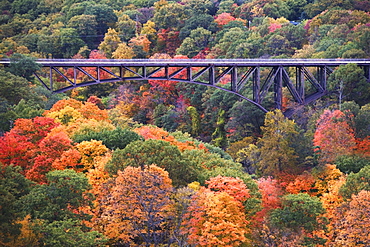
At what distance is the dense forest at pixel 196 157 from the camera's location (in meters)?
46.2

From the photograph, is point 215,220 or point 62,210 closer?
point 62,210

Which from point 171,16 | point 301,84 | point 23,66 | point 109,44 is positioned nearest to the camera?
point 301,84

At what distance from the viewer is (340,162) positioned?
6241 cm

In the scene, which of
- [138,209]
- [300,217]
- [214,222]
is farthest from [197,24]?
A: [138,209]

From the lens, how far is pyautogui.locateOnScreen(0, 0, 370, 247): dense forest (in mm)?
46250

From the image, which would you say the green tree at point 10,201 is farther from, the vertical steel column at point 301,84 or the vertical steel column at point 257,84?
the vertical steel column at point 301,84

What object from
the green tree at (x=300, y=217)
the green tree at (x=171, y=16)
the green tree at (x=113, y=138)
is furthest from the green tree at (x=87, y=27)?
the green tree at (x=300, y=217)

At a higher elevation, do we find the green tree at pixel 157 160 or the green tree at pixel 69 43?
the green tree at pixel 157 160

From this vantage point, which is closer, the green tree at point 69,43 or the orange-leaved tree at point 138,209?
the orange-leaved tree at point 138,209

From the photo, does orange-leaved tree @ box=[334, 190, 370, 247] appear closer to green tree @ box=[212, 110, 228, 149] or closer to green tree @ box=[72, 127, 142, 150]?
green tree @ box=[72, 127, 142, 150]

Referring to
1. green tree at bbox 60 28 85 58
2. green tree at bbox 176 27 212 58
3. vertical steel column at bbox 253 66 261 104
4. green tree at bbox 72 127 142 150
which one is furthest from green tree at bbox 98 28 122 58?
green tree at bbox 72 127 142 150

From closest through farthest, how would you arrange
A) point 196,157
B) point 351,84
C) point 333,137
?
point 196,157, point 333,137, point 351,84

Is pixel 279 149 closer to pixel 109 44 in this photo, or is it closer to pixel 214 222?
pixel 214 222

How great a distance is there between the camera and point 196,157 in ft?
202
